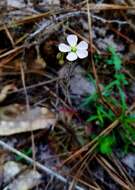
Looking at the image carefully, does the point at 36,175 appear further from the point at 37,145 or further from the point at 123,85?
the point at 123,85

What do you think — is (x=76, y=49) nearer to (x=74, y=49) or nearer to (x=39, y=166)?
(x=74, y=49)

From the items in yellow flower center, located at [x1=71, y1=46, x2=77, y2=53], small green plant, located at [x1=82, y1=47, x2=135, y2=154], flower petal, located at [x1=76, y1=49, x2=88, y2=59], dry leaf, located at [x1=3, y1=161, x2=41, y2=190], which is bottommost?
dry leaf, located at [x1=3, y1=161, x2=41, y2=190]

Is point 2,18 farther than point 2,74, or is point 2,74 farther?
point 2,18

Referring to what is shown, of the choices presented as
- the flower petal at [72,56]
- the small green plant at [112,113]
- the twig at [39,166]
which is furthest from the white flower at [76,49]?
the twig at [39,166]

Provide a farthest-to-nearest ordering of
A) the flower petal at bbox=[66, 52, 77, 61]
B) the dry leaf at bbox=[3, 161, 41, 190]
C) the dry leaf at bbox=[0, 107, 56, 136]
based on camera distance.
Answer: the dry leaf at bbox=[0, 107, 56, 136] < the dry leaf at bbox=[3, 161, 41, 190] < the flower petal at bbox=[66, 52, 77, 61]

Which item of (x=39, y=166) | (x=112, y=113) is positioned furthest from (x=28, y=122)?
(x=112, y=113)

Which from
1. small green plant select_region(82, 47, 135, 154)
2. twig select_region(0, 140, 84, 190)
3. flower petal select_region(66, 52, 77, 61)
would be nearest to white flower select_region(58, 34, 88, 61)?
flower petal select_region(66, 52, 77, 61)

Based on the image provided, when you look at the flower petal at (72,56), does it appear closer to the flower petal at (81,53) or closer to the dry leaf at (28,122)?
the flower petal at (81,53)

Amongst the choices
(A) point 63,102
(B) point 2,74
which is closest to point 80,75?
(A) point 63,102

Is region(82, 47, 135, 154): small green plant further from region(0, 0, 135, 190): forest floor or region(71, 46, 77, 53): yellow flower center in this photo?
region(71, 46, 77, 53): yellow flower center
